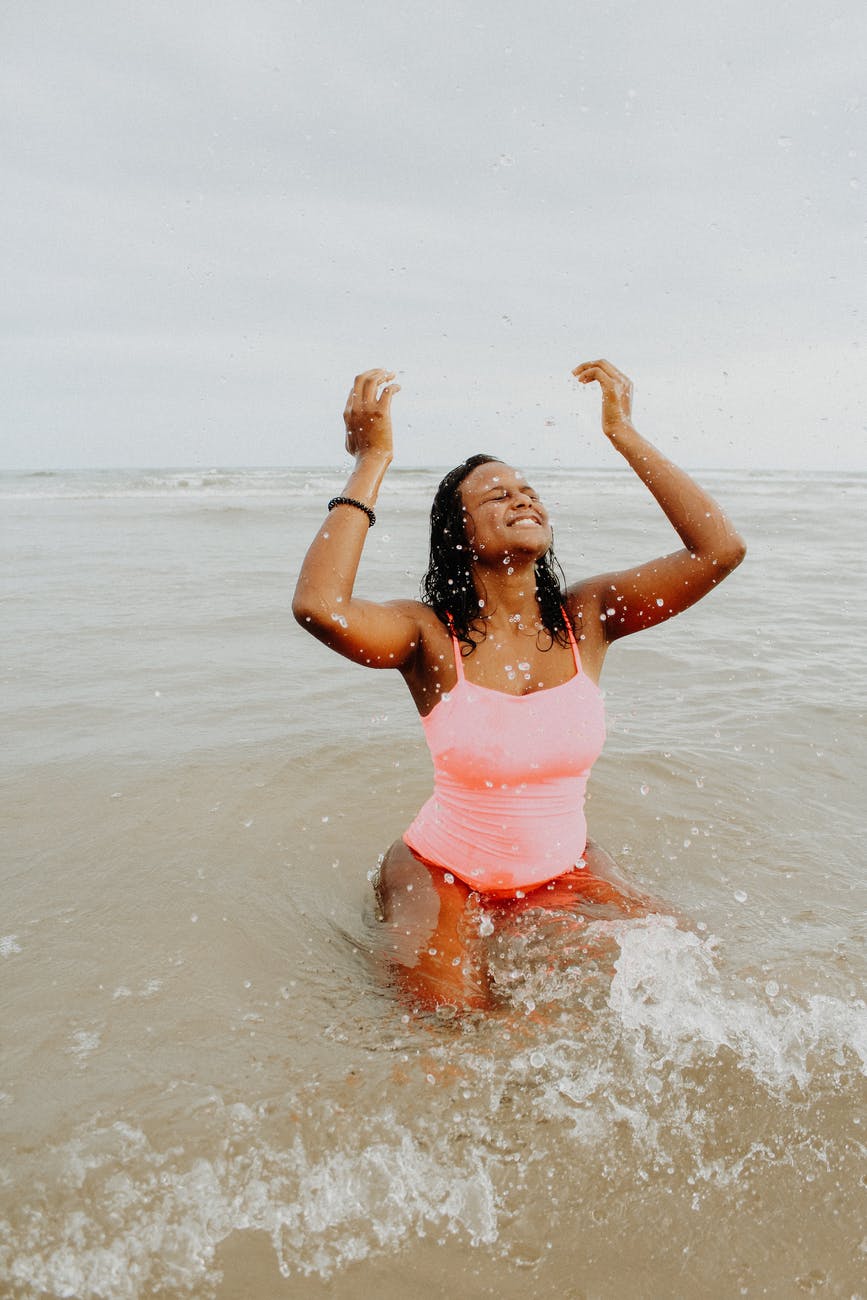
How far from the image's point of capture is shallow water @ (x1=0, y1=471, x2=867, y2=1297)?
2078mm

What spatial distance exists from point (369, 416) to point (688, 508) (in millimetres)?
1120

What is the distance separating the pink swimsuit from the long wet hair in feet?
0.36

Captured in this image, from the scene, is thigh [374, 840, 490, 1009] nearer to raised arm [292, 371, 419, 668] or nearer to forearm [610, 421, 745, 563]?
raised arm [292, 371, 419, 668]

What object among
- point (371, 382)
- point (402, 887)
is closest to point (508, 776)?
point (402, 887)

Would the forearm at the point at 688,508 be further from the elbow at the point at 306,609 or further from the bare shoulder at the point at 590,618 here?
the elbow at the point at 306,609

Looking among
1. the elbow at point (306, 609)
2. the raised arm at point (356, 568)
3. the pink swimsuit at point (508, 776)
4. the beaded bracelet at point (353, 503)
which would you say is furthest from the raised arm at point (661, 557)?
the elbow at point (306, 609)

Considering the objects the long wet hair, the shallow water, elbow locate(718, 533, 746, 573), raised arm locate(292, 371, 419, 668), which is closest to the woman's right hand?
raised arm locate(292, 371, 419, 668)

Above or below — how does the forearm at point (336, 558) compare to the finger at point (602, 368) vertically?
below

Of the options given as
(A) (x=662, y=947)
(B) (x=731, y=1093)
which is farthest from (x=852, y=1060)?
(A) (x=662, y=947)

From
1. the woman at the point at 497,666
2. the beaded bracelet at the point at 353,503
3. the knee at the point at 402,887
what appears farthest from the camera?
the knee at the point at 402,887

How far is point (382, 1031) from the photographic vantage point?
2703mm

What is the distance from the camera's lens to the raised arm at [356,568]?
2807 mm

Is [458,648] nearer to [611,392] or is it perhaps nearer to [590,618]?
[590,618]

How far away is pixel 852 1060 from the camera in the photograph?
2.56 meters
